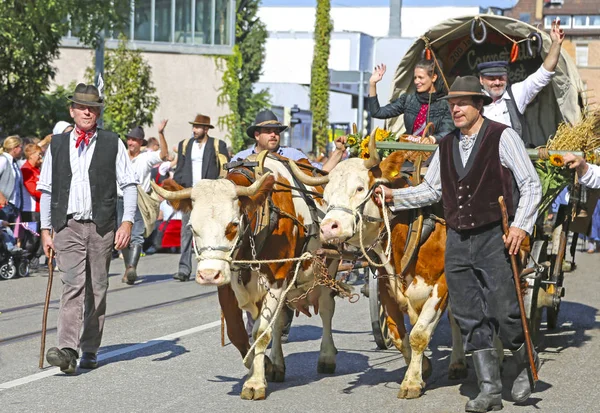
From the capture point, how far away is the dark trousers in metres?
7.70

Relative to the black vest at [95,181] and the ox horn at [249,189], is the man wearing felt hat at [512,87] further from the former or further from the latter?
the black vest at [95,181]

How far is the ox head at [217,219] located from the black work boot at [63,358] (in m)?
1.79

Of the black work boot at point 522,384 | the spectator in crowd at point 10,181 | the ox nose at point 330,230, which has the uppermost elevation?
the ox nose at point 330,230

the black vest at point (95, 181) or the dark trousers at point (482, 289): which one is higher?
the black vest at point (95, 181)

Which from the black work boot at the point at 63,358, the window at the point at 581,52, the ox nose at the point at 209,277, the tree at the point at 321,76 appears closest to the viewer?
the ox nose at the point at 209,277

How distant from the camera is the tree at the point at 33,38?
803 inches

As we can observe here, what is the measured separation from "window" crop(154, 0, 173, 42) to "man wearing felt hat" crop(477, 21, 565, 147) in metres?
26.7

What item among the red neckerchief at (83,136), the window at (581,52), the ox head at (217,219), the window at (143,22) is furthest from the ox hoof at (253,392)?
the window at (581,52)

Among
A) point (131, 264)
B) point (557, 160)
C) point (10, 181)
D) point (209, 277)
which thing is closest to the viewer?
point (209, 277)

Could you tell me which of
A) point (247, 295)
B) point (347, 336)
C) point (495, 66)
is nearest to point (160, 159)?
point (347, 336)

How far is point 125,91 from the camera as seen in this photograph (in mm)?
29203

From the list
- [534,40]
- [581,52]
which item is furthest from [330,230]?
[581,52]

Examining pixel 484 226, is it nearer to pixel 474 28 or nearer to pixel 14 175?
pixel 474 28

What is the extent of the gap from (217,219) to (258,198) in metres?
0.42
